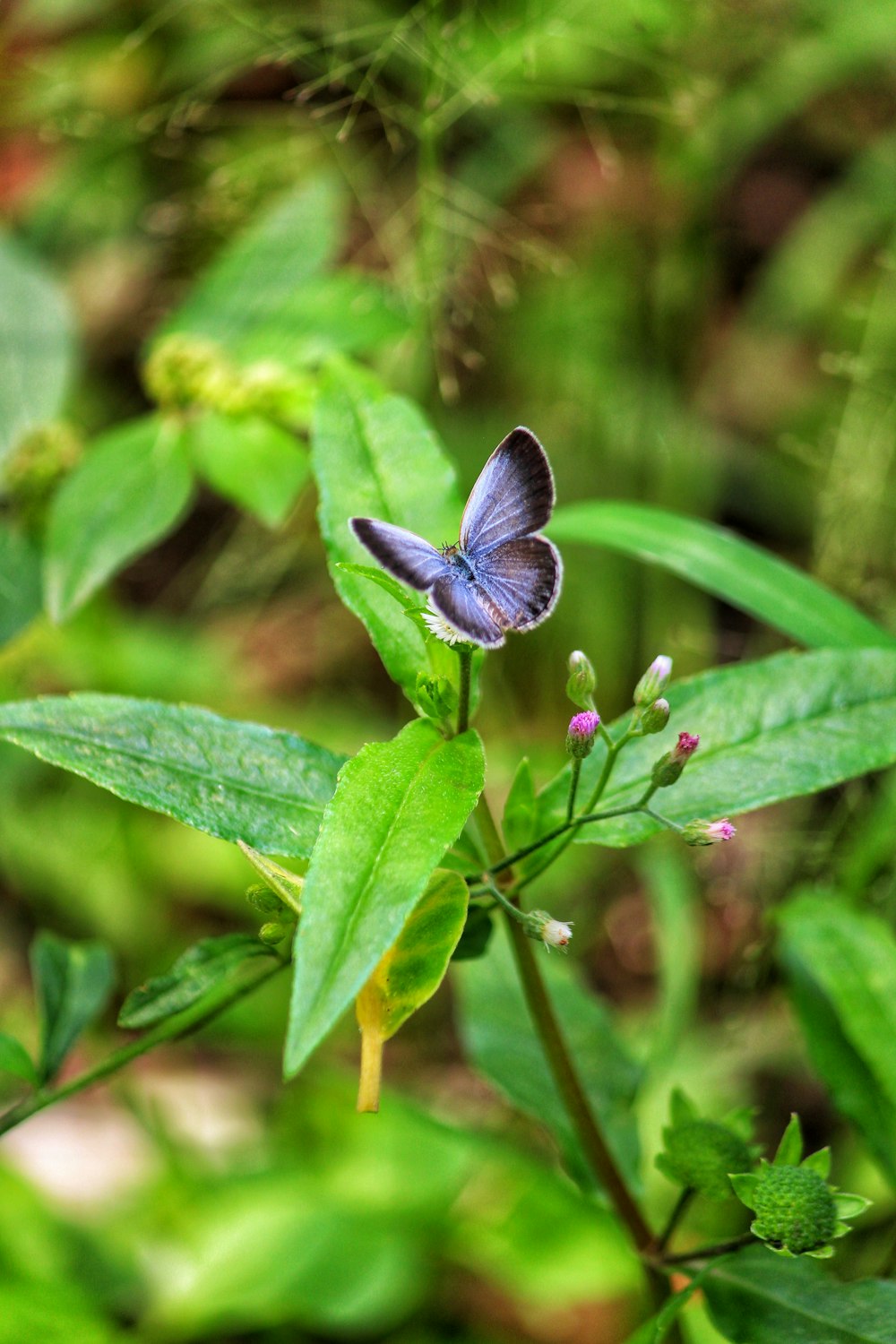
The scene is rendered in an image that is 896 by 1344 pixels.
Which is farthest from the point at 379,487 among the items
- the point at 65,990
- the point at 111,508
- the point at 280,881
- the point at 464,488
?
the point at 464,488

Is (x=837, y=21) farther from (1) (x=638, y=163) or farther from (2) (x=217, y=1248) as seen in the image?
(2) (x=217, y=1248)

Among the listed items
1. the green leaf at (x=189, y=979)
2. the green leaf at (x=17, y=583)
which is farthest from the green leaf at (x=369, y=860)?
the green leaf at (x=17, y=583)

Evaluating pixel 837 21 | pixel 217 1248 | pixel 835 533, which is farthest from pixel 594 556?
pixel 217 1248

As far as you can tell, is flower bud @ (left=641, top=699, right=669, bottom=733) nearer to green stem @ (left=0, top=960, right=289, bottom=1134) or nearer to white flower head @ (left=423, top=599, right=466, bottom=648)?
white flower head @ (left=423, top=599, right=466, bottom=648)

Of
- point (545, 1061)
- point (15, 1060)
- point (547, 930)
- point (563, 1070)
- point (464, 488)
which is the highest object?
point (547, 930)

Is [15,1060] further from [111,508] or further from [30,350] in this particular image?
[30,350]

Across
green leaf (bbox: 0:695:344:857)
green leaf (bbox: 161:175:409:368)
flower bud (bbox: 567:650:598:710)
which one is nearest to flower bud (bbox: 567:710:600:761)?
flower bud (bbox: 567:650:598:710)
